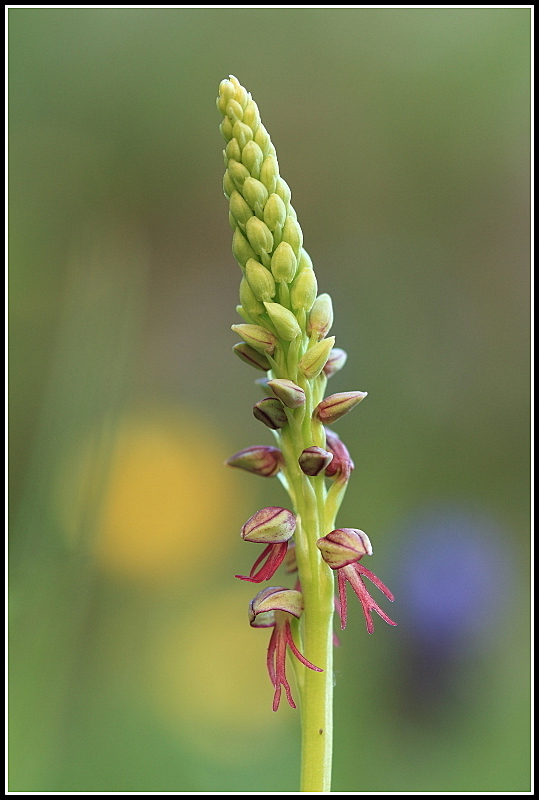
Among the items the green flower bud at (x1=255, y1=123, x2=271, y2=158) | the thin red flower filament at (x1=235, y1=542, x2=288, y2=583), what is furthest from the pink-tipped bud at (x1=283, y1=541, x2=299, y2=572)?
the green flower bud at (x1=255, y1=123, x2=271, y2=158)

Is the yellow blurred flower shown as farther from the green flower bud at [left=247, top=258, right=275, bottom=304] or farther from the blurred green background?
the green flower bud at [left=247, top=258, right=275, bottom=304]

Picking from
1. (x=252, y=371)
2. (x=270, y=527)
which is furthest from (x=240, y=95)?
(x=252, y=371)

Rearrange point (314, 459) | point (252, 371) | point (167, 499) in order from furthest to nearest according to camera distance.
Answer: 1. point (252, 371)
2. point (167, 499)
3. point (314, 459)

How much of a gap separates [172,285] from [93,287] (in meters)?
1.01

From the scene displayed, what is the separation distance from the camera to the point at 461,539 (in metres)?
1.69

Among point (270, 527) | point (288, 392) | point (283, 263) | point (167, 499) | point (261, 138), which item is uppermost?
point (261, 138)

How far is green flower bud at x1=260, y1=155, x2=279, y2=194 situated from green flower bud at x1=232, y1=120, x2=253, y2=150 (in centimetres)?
2

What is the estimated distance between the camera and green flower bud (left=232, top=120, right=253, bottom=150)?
523 millimetres

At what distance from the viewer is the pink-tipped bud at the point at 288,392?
49 centimetres

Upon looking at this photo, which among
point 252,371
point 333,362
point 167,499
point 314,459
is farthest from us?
point 252,371

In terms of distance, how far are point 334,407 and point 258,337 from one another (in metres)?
0.09

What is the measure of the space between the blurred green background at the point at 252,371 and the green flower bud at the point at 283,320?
43cm

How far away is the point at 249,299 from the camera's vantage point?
539mm

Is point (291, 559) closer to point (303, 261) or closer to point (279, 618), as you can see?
point (279, 618)
